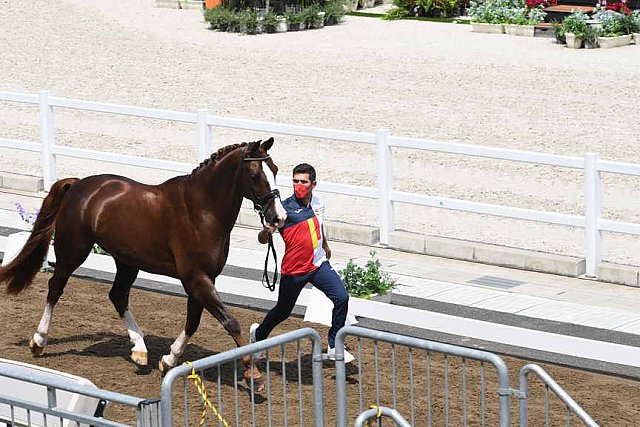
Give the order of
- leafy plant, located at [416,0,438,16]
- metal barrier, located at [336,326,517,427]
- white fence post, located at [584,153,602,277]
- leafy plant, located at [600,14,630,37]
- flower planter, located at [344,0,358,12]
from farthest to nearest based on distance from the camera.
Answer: flower planter, located at [344,0,358,12]
leafy plant, located at [416,0,438,16]
leafy plant, located at [600,14,630,37]
white fence post, located at [584,153,602,277]
metal barrier, located at [336,326,517,427]

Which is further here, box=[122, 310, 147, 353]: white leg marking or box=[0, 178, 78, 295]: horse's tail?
box=[0, 178, 78, 295]: horse's tail

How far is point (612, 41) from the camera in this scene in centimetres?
3027

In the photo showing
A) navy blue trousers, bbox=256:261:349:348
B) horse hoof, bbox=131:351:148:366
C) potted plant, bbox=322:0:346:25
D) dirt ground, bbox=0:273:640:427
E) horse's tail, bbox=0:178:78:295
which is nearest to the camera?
dirt ground, bbox=0:273:640:427

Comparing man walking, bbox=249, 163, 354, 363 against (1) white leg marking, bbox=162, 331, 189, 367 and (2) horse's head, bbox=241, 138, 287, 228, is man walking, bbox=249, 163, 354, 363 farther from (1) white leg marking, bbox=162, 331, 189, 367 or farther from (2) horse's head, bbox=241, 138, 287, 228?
(1) white leg marking, bbox=162, 331, 189, 367

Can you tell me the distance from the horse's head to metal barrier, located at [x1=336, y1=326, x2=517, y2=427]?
3.80 ft

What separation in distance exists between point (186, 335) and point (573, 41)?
21.0 m

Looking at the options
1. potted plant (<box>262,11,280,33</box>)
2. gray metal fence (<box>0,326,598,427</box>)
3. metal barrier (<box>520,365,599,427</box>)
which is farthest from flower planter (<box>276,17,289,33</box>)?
metal barrier (<box>520,365,599,427</box>)

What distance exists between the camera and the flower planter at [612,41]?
30203 mm

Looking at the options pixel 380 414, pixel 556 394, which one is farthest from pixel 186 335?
pixel 556 394

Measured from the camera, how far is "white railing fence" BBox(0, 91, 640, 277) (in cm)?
1443

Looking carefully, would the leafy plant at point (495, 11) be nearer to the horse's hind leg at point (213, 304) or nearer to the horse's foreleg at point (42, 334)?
the horse's foreleg at point (42, 334)

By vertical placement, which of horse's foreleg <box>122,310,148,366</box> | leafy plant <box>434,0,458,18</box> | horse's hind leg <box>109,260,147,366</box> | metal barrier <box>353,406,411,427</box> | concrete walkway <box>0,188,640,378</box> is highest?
leafy plant <box>434,0,458,18</box>

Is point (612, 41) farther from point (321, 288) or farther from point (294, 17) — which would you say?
point (321, 288)

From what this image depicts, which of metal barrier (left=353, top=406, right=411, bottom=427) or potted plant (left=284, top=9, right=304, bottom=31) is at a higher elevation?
potted plant (left=284, top=9, right=304, bottom=31)
